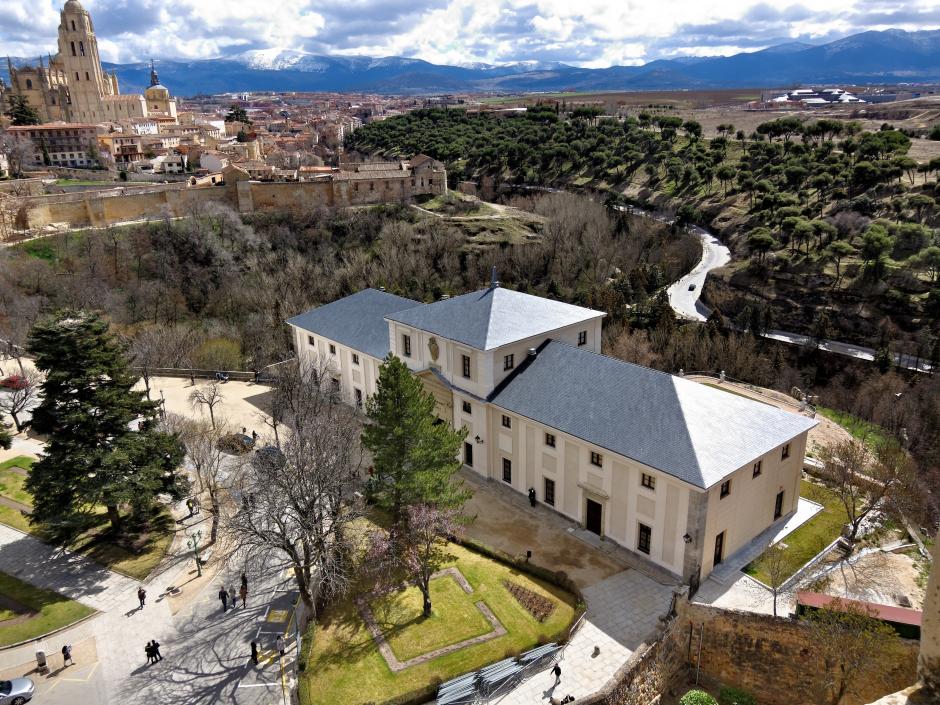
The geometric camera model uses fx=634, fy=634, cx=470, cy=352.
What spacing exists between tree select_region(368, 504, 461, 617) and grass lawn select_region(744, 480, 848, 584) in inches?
436

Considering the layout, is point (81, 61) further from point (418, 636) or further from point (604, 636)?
point (604, 636)

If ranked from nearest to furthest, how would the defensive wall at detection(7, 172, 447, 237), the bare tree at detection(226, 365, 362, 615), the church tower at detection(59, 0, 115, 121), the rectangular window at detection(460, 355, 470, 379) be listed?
the bare tree at detection(226, 365, 362, 615) → the rectangular window at detection(460, 355, 470, 379) → the defensive wall at detection(7, 172, 447, 237) → the church tower at detection(59, 0, 115, 121)

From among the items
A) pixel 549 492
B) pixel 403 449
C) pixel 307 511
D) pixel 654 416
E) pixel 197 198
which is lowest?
pixel 549 492

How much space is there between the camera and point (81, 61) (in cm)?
11800

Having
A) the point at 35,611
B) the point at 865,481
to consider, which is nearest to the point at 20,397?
the point at 35,611

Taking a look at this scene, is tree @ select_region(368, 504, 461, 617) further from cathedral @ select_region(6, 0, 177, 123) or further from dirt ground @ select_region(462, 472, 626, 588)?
cathedral @ select_region(6, 0, 177, 123)

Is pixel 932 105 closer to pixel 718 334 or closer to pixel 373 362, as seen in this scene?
pixel 718 334

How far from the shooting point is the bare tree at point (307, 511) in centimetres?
2122

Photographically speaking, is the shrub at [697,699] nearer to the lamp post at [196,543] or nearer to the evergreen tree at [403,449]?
the evergreen tree at [403,449]

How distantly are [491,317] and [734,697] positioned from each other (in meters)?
17.6

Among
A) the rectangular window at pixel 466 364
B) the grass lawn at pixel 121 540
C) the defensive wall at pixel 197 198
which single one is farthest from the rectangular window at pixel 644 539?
the defensive wall at pixel 197 198

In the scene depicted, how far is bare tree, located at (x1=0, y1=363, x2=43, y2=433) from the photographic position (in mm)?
37750

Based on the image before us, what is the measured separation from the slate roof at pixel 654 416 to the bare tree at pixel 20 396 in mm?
29530

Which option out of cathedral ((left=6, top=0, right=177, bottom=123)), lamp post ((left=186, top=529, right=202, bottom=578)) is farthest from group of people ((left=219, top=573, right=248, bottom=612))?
cathedral ((left=6, top=0, right=177, bottom=123))
